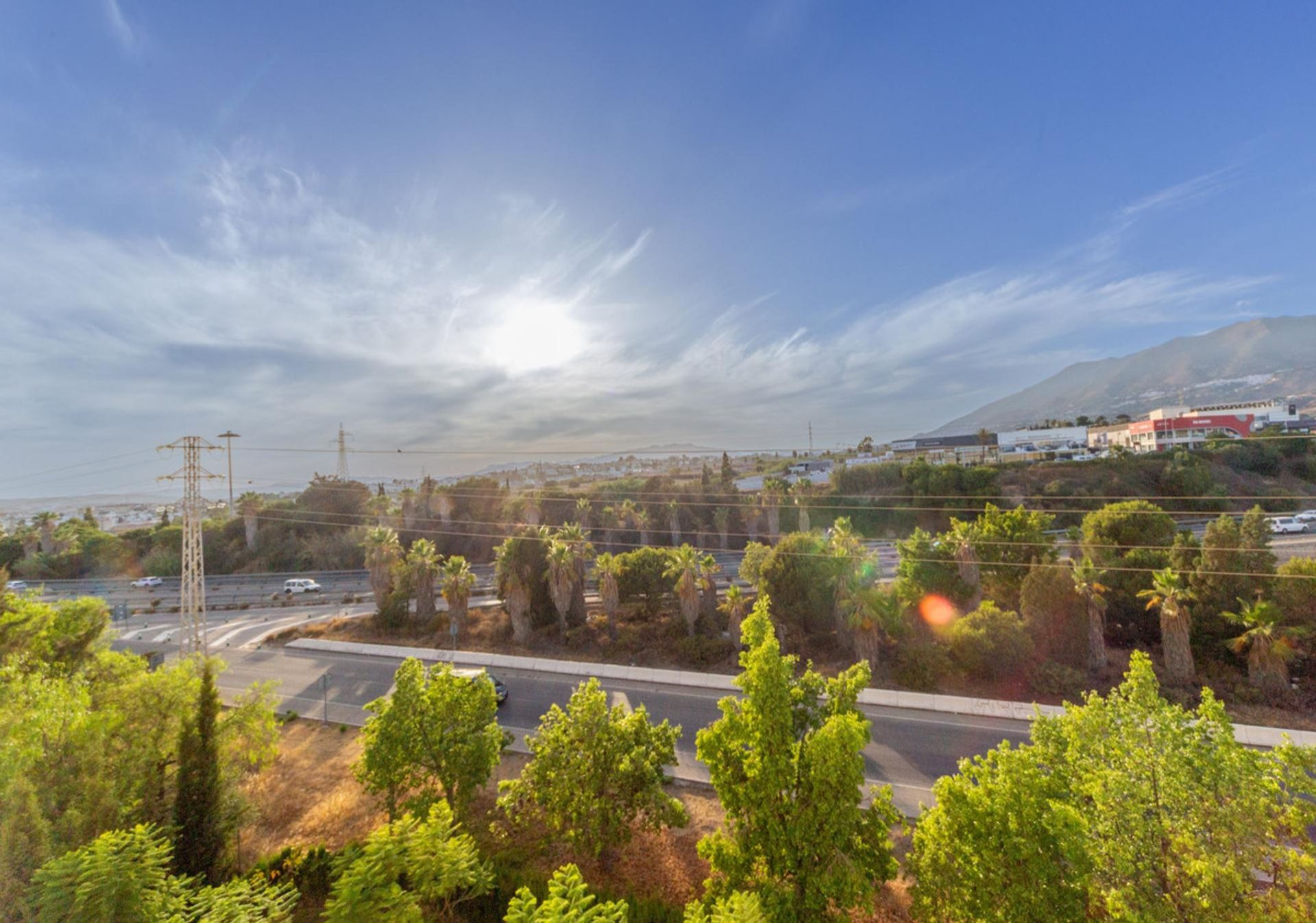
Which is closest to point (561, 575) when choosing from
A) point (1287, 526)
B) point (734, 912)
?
point (734, 912)

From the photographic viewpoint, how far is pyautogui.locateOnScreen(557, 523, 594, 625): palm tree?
35.8 metres

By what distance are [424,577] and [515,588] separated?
946 centimetres

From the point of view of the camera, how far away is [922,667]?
25.7m

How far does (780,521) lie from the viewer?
68.6 meters

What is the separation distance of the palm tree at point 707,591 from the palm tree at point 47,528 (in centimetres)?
8749

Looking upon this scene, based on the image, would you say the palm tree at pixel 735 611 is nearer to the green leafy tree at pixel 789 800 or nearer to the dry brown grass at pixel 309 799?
the green leafy tree at pixel 789 800

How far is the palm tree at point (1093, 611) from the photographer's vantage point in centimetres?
2538

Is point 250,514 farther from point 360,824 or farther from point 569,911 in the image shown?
point 569,911

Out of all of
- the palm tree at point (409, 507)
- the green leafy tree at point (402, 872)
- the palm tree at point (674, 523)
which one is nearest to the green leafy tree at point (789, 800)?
the green leafy tree at point (402, 872)

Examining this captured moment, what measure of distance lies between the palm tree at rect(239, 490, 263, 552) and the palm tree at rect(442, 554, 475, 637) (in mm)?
36828

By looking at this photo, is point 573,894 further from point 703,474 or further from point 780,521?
point 703,474

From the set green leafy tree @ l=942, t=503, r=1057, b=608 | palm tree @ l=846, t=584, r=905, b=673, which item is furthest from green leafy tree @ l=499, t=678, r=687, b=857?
green leafy tree @ l=942, t=503, r=1057, b=608

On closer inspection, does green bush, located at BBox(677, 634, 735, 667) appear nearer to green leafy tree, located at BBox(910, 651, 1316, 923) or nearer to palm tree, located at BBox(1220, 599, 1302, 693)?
green leafy tree, located at BBox(910, 651, 1316, 923)

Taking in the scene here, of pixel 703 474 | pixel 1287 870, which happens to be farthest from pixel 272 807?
pixel 703 474
